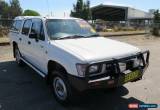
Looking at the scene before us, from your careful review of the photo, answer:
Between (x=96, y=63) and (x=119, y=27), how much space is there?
29138 mm

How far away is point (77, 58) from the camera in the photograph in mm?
4363

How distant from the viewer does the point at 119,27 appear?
32719 mm

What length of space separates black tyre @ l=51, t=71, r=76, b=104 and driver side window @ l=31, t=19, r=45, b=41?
3.69 ft

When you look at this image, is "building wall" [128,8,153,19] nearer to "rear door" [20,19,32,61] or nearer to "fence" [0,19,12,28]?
"fence" [0,19,12,28]

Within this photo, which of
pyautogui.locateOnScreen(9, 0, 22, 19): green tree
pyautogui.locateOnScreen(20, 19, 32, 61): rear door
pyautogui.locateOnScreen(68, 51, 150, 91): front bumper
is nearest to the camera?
pyautogui.locateOnScreen(68, 51, 150, 91): front bumper

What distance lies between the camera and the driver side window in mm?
5829

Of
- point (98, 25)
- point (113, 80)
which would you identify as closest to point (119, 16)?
point (98, 25)

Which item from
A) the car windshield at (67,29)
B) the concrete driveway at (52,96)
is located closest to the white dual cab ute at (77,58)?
the car windshield at (67,29)

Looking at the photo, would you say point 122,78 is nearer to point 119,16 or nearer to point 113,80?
point 113,80

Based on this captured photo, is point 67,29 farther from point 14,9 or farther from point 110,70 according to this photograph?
point 14,9

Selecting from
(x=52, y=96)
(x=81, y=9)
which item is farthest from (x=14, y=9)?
(x=52, y=96)

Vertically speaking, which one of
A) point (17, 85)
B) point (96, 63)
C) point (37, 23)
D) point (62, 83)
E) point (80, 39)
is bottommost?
point (17, 85)

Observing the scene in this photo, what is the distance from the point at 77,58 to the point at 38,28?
7.32 ft

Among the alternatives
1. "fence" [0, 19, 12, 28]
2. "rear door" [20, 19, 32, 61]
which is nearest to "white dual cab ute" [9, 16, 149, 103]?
"rear door" [20, 19, 32, 61]
